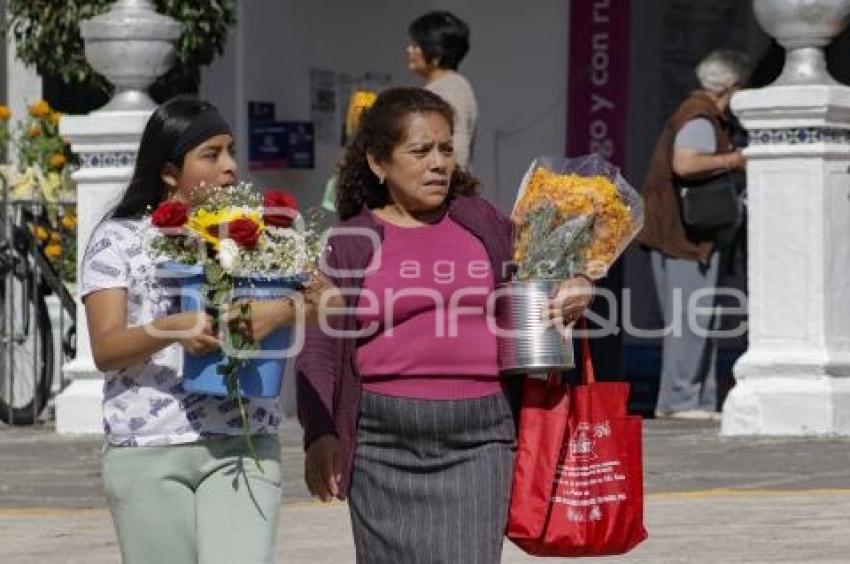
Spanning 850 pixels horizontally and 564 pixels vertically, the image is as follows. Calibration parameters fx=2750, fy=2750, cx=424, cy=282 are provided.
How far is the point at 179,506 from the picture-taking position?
608cm

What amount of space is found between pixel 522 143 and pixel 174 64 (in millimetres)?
3838

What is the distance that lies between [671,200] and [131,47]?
3025mm

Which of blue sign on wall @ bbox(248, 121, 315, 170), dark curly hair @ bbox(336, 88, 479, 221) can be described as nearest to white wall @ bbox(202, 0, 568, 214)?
blue sign on wall @ bbox(248, 121, 315, 170)

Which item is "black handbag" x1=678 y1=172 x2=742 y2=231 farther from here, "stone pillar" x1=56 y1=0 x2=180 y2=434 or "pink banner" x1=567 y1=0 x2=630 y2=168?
"stone pillar" x1=56 y1=0 x2=180 y2=434

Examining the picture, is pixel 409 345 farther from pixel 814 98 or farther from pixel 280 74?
pixel 280 74

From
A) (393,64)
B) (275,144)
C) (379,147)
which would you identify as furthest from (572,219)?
(393,64)

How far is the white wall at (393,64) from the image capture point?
15.8 meters

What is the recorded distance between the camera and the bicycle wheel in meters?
14.7

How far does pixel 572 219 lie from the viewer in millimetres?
6461

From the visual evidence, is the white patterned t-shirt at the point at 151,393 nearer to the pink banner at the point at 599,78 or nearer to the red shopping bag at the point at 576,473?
the red shopping bag at the point at 576,473

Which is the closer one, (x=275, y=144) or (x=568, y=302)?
(x=568, y=302)

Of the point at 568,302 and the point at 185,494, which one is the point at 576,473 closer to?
the point at 568,302

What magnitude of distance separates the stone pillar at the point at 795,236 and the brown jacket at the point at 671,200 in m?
1.18

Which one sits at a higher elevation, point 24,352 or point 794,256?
point 794,256
